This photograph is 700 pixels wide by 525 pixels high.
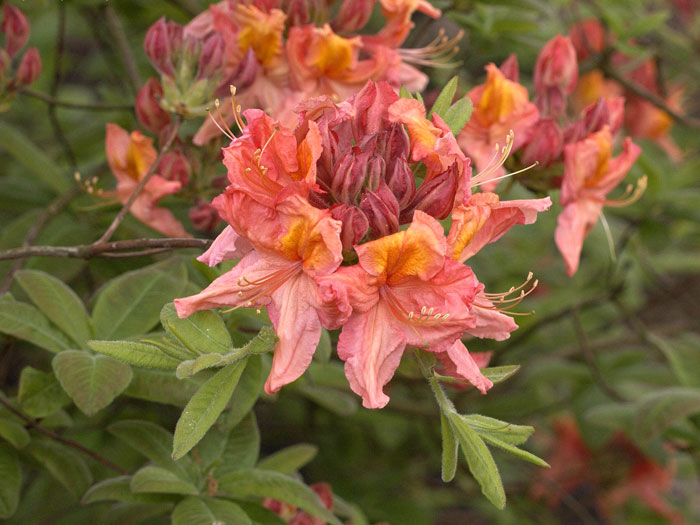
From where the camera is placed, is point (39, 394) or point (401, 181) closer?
point (401, 181)

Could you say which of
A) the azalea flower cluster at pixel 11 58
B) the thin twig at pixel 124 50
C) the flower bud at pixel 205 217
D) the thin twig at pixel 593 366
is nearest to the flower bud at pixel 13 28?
the azalea flower cluster at pixel 11 58

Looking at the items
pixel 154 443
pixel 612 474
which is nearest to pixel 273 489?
pixel 154 443

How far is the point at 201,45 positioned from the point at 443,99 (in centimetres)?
43

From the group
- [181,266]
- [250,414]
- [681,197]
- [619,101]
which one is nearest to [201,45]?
[181,266]

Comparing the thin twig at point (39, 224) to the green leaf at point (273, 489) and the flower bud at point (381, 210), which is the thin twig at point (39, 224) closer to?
the green leaf at point (273, 489)

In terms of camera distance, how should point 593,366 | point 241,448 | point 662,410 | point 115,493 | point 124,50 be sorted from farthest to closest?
point 593,366 < point 124,50 < point 662,410 < point 241,448 < point 115,493

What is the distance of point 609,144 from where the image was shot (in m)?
1.34

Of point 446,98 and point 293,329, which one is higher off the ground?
point 446,98

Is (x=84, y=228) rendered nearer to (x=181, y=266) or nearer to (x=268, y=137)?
(x=181, y=266)

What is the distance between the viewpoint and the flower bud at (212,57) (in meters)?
1.23

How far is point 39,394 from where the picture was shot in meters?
1.18

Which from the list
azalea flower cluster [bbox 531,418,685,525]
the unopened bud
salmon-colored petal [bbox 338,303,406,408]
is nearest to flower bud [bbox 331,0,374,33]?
the unopened bud

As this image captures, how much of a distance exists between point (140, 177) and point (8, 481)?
0.53 m

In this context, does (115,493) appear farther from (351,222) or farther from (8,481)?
(351,222)
